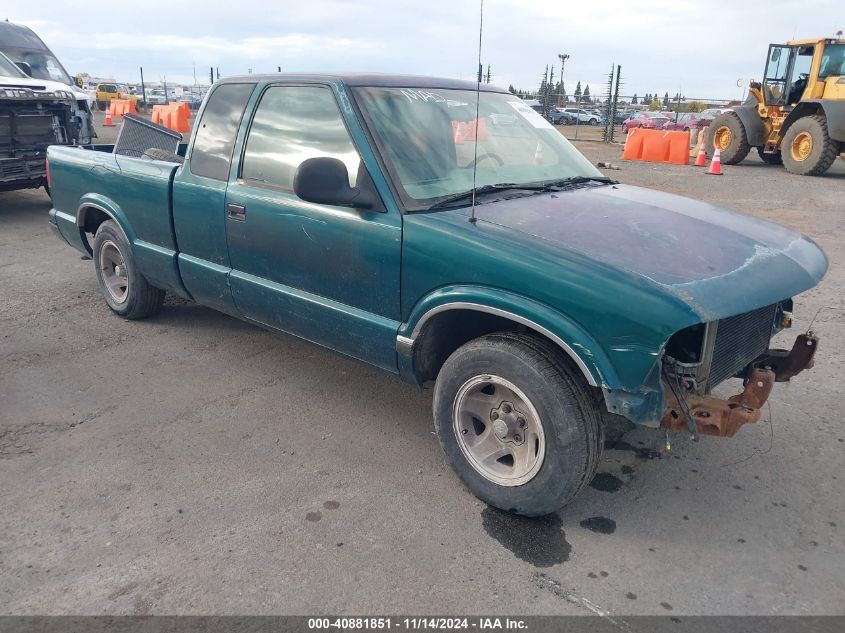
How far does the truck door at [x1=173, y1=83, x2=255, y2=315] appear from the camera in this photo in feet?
13.2

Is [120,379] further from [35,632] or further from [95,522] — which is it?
[35,632]

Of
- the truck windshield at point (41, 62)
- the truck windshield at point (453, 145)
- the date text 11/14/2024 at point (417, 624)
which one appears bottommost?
the date text 11/14/2024 at point (417, 624)

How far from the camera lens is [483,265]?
9.29 ft

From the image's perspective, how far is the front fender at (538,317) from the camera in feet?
8.43

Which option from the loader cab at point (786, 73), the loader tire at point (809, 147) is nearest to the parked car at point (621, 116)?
the loader cab at point (786, 73)

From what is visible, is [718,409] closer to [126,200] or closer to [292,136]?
[292,136]

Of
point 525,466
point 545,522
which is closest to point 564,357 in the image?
point 525,466

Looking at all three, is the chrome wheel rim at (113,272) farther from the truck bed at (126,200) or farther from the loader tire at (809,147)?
the loader tire at (809,147)

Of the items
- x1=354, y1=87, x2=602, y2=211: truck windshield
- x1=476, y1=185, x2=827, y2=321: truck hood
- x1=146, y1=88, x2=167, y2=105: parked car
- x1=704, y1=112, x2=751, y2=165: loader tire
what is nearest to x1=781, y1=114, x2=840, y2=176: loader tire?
x1=704, y1=112, x2=751, y2=165: loader tire

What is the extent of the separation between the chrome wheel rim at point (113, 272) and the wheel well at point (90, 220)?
24 cm

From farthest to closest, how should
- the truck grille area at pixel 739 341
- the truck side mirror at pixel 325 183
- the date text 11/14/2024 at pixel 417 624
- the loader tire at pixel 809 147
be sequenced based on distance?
the loader tire at pixel 809 147, the truck side mirror at pixel 325 183, the truck grille area at pixel 739 341, the date text 11/14/2024 at pixel 417 624

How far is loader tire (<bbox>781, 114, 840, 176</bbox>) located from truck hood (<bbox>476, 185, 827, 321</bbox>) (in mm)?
12763

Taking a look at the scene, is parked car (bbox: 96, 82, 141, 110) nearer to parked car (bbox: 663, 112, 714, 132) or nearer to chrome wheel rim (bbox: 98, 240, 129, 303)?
parked car (bbox: 663, 112, 714, 132)

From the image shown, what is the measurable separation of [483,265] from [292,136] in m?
1.55
